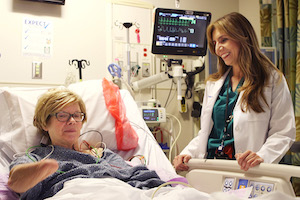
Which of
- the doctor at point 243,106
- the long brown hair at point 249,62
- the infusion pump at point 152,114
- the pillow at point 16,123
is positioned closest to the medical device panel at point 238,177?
the doctor at point 243,106

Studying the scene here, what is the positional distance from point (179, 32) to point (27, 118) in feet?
5.21

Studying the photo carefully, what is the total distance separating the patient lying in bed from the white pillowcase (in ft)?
0.35

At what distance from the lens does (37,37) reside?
9.67 ft

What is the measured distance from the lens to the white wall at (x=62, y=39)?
2.84 m

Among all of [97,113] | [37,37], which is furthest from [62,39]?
[97,113]

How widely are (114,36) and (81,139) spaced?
5.22 ft

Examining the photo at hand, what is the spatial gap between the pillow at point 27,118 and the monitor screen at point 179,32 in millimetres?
878

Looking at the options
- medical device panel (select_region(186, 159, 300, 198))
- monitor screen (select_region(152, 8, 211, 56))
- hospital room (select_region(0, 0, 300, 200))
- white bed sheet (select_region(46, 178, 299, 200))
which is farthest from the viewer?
monitor screen (select_region(152, 8, 211, 56))

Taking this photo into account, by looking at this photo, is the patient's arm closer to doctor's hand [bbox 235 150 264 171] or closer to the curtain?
doctor's hand [bbox 235 150 264 171]

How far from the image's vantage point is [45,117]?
66.0 inches

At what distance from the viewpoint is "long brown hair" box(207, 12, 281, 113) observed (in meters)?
1.69

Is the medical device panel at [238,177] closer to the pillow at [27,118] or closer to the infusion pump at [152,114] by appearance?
the pillow at [27,118]

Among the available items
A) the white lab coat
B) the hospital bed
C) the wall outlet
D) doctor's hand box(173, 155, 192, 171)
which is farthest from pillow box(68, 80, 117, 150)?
the wall outlet

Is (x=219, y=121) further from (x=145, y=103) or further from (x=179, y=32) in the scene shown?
(x=145, y=103)
